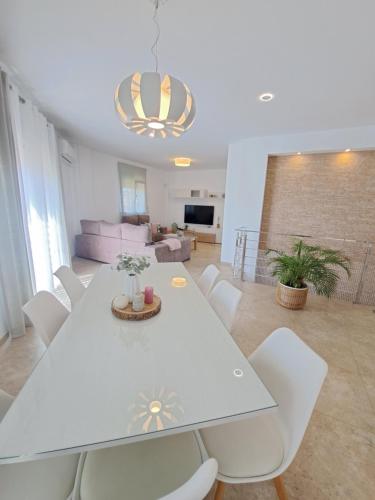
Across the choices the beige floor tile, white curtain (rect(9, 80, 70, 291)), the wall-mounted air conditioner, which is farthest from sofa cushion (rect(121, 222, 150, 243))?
the wall-mounted air conditioner

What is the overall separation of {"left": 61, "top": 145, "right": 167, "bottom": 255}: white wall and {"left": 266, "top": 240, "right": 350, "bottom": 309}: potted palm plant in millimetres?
4349

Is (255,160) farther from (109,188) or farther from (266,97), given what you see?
(109,188)

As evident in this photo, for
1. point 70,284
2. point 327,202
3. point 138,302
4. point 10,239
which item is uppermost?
point 327,202

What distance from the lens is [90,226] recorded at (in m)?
4.62

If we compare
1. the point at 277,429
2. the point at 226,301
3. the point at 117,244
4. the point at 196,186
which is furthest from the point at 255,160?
the point at 277,429

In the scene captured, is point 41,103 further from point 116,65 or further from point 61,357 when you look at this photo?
point 61,357

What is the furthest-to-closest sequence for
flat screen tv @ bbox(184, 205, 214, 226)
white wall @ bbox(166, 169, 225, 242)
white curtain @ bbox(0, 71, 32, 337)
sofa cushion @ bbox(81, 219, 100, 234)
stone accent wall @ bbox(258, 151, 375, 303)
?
1. flat screen tv @ bbox(184, 205, 214, 226)
2. white wall @ bbox(166, 169, 225, 242)
3. sofa cushion @ bbox(81, 219, 100, 234)
4. stone accent wall @ bbox(258, 151, 375, 303)
5. white curtain @ bbox(0, 71, 32, 337)

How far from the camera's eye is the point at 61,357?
2.99ft

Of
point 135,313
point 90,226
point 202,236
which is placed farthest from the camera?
point 202,236

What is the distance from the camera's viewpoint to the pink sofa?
3.96 m

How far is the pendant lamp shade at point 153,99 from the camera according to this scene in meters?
1.03

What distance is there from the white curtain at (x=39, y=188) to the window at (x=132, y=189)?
2621 mm

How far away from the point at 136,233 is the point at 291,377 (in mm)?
3477

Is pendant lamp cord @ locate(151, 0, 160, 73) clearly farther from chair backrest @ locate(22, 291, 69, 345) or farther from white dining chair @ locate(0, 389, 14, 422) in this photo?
white dining chair @ locate(0, 389, 14, 422)
